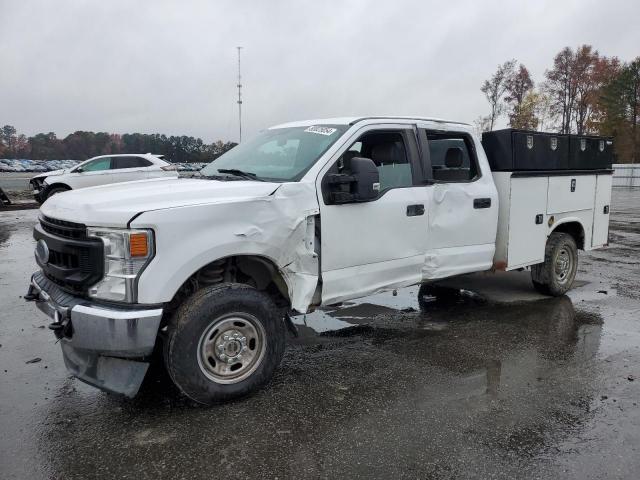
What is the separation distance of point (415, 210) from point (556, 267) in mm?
2856

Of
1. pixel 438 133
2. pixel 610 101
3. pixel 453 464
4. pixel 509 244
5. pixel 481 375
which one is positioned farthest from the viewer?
pixel 610 101

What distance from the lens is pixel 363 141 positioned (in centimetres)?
501

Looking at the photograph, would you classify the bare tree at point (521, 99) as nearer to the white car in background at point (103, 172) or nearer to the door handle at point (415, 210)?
the white car in background at point (103, 172)

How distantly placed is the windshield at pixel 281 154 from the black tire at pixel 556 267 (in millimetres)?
3427

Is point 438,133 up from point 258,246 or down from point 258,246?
up

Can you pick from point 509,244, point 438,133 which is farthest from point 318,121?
point 509,244

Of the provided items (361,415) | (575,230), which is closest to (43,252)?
(361,415)

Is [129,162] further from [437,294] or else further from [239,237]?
[239,237]

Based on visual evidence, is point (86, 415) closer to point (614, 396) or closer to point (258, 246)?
point (258, 246)

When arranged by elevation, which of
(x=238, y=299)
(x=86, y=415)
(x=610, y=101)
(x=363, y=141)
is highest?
(x=610, y=101)

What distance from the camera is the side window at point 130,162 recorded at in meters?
16.1

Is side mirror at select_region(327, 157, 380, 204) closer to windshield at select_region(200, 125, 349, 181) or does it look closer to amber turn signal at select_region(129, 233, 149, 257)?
windshield at select_region(200, 125, 349, 181)

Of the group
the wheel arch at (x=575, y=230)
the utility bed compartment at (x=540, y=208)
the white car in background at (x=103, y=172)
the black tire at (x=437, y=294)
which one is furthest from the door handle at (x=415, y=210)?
the white car in background at (x=103, y=172)

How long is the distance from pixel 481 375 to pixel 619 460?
4.28 ft
